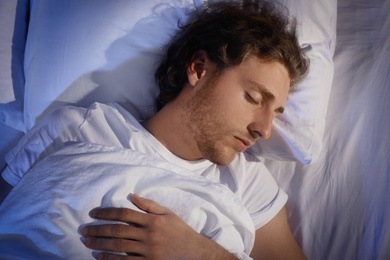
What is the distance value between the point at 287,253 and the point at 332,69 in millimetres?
518

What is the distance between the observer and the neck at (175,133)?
97 centimetres

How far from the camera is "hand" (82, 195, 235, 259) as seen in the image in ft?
2.33

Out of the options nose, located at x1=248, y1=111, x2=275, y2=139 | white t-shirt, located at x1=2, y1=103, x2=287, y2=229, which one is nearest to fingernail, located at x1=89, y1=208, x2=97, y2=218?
white t-shirt, located at x1=2, y1=103, x2=287, y2=229

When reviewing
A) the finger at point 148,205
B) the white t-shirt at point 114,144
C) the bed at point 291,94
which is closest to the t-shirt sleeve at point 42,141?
the white t-shirt at point 114,144

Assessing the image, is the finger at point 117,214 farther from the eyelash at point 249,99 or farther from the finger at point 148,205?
the eyelash at point 249,99

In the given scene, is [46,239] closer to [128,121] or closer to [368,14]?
[128,121]

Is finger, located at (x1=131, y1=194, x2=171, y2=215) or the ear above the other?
the ear

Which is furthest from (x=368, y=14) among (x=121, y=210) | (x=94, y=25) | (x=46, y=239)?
(x=46, y=239)

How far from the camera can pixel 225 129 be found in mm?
918

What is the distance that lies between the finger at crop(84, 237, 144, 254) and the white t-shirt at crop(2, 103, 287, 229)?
0.80ft

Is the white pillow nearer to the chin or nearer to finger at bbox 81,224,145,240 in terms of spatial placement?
the chin

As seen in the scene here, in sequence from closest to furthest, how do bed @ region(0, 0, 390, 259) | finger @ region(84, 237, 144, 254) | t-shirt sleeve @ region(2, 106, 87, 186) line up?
finger @ region(84, 237, 144, 254), t-shirt sleeve @ region(2, 106, 87, 186), bed @ region(0, 0, 390, 259)

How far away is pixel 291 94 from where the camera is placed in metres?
1.03

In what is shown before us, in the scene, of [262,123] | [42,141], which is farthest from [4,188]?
[262,123]
